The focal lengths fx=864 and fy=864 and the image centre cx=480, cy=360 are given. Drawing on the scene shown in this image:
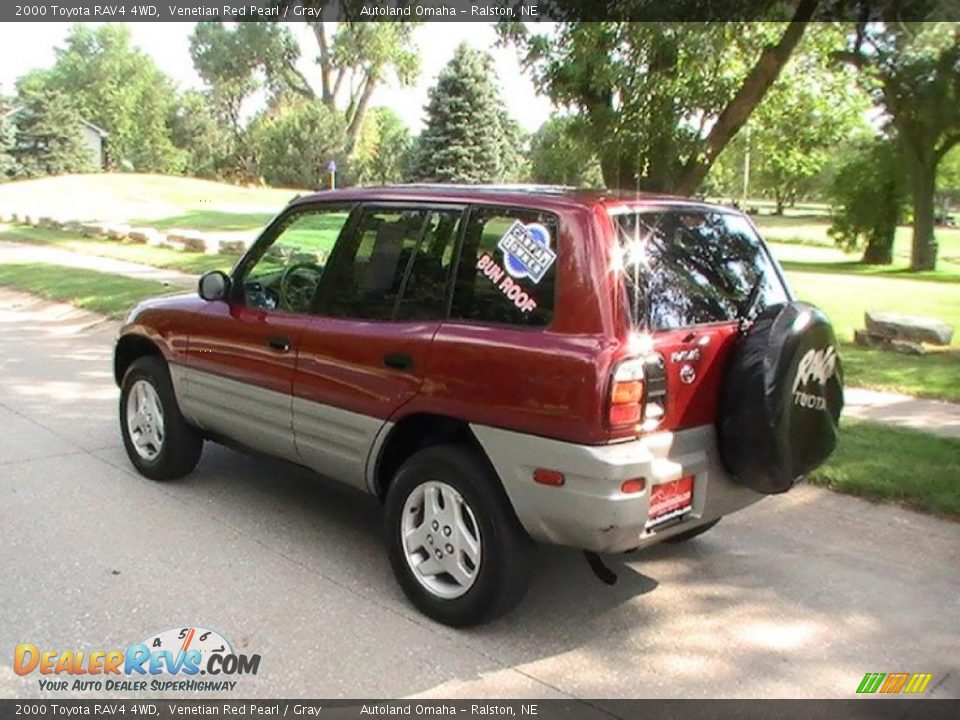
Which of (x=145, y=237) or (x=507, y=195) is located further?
(x=145, y=237)

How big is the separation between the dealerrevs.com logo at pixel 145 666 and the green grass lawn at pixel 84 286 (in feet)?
28.7

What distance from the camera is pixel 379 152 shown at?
206 ft

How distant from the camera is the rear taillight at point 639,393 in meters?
3.13

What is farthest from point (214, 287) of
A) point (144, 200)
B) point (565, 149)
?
point (144, 200)

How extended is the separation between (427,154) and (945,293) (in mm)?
27891

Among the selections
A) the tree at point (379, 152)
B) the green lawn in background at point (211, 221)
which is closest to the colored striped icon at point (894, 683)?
the green lawn in background at point (211, 221)

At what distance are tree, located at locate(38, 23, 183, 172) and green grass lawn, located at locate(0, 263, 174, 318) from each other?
57429 mm

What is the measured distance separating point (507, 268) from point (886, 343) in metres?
7.86

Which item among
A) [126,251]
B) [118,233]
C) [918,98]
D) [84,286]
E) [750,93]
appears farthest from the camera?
[918,98]

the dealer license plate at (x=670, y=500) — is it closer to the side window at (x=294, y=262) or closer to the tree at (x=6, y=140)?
the side window at (x=294, y=262)

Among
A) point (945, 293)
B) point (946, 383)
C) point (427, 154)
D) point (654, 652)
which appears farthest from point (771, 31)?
point (427, 154)

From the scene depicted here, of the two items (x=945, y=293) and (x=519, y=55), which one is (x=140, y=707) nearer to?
(x=519, y=55)

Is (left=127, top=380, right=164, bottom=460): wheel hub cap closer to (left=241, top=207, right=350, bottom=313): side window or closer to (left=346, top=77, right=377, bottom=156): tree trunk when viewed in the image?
(left=241, top=207, right=350, bottom=313): side window

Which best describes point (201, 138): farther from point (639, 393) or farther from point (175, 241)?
point (639, 393)
